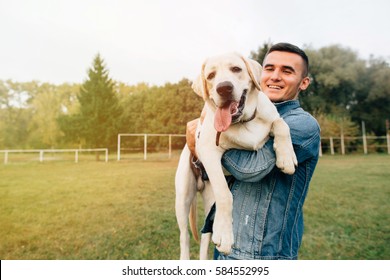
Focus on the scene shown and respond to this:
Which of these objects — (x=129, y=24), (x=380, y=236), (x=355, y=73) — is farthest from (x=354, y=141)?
(x=129, y=24)

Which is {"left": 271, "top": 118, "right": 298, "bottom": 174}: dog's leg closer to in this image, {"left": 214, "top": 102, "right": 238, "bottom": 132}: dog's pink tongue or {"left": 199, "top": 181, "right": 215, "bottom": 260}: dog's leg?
{"left": 214, "top": 102, "right": 238, "bottom": 132}: dog's pink tongue

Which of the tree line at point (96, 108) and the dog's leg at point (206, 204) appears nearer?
the dog's leg at point (206, 204)

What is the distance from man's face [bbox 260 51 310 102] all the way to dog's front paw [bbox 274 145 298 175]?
24 cm

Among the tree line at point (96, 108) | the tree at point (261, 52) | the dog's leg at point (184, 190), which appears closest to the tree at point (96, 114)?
the tree line at point (96, 108)

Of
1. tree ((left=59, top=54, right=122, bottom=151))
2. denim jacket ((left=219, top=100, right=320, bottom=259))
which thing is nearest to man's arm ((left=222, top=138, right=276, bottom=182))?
denim jacket ((left=219, top=100, right=320, bottom=259))

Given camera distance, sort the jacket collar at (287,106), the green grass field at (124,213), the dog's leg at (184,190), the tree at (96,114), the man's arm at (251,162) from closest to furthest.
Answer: the man's arm at (251,162), the jacket collar at (287,106), the dog's leg at (184,190), the green grass field at (124,213), the tree at (96,114)

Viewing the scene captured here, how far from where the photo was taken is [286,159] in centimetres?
84

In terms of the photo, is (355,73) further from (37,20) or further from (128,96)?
(37,20)

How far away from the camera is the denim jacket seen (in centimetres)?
88

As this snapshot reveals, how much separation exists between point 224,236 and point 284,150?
0.29 m

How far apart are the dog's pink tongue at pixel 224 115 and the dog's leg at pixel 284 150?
14 centimetres

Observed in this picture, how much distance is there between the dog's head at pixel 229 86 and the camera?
853 mm

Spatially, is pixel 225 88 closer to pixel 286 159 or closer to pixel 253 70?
pixel 253 70

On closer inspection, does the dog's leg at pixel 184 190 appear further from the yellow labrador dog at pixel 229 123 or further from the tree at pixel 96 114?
the tree at pixel 96 114
